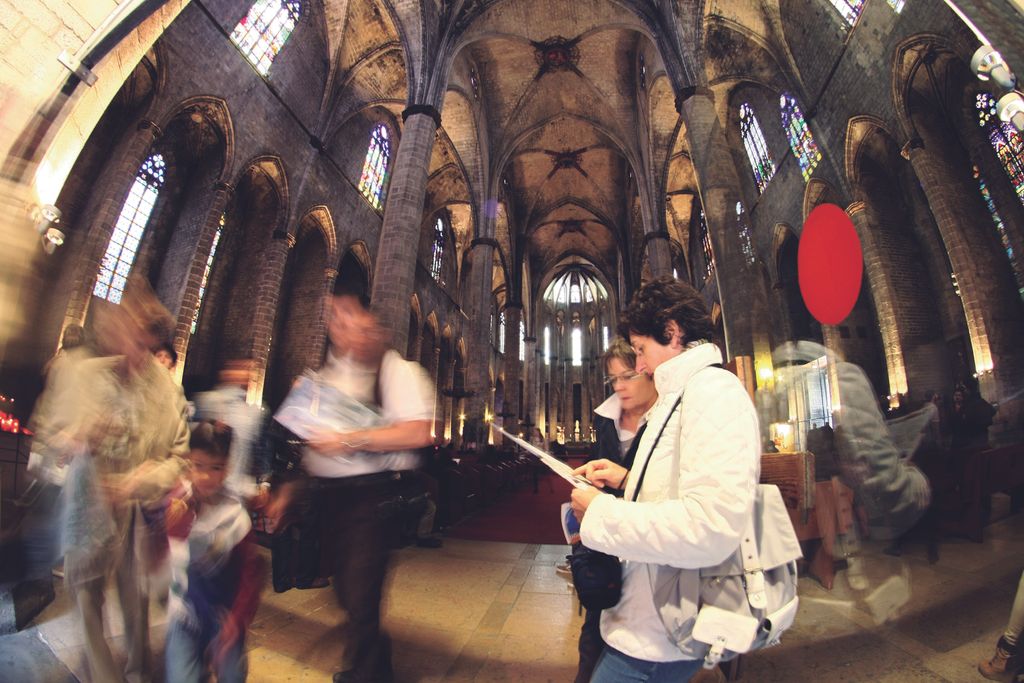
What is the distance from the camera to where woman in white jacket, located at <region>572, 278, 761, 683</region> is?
2.47ft

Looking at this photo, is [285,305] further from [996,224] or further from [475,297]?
[996,224]

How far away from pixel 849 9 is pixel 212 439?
14.2m

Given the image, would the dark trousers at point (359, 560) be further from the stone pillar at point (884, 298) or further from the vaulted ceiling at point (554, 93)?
the stone pillar at point (884, 298)

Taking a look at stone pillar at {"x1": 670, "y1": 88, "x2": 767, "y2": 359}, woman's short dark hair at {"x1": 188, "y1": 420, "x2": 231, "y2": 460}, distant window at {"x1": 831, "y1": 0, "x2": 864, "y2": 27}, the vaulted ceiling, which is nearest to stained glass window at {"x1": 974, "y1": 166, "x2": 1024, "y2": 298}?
distant window at {"x1": 831, "y1": 0, "x2": 864, "y2": 27}

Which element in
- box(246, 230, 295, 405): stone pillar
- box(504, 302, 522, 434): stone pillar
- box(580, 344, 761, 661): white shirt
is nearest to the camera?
box(580, 344, 761, 661): white shirt

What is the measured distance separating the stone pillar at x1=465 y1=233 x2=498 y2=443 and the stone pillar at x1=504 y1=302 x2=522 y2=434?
345 cm

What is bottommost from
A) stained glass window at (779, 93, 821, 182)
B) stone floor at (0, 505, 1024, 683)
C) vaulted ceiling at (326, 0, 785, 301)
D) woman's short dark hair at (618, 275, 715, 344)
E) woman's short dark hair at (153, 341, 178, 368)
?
stone floor at (0, 505, 1024, 683)

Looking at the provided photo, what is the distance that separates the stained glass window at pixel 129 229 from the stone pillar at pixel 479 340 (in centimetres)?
899

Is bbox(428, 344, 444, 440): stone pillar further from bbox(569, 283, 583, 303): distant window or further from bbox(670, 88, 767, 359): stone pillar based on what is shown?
bbox(569, 283, 583, 303): distant window

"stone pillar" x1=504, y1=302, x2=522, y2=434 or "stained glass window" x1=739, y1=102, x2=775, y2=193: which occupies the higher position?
"stained glass window" x1=739, y1=102, x2=775, y2=193

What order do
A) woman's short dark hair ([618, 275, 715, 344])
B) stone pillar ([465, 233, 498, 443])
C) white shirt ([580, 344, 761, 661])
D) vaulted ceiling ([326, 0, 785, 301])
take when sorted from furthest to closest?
1. stone pillar ([465, 233, 498, 443])
2. vaulted ceiling ([326, 0, 785, 301])
3. woman's short dark hair ([618, 275, 715, 344])
4. white shirt ([580, 344, 761, 661])

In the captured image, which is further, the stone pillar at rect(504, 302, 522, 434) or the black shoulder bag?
the stone pillar at rect(504, 302, 522, 434)

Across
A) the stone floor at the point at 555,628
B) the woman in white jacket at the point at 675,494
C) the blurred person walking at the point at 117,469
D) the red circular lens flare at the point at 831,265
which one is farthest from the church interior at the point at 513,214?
the woman in white jacket at the point at 675,494

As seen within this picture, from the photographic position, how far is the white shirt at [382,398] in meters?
1.68
